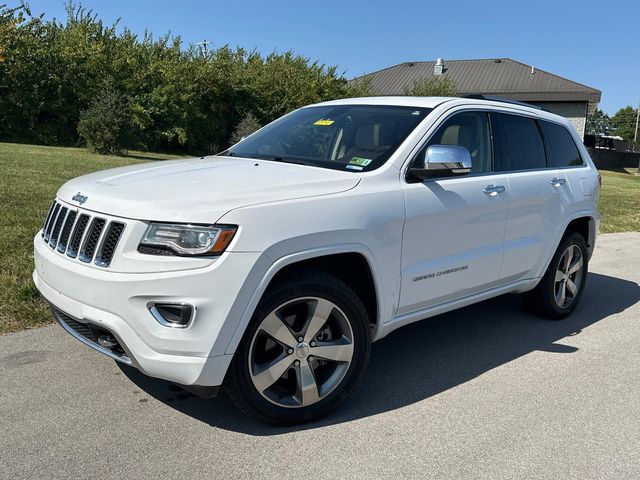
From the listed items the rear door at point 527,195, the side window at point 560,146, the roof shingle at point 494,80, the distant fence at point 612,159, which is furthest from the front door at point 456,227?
the distant fence at point 612,159

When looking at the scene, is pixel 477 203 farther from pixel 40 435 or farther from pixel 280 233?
pixel 40 435

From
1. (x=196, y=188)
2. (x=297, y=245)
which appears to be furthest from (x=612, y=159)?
(x=196, y=188)

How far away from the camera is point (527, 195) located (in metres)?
4.76

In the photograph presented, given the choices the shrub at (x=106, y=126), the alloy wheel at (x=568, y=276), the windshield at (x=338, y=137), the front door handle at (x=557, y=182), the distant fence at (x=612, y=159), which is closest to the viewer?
the windshield at (x=338, y=137)

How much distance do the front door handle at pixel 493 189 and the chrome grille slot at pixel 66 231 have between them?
2.73 meters

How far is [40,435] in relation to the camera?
10.3 feet

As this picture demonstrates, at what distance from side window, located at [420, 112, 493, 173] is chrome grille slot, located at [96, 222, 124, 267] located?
2.31 metres

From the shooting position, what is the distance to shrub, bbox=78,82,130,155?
1898 centimetres

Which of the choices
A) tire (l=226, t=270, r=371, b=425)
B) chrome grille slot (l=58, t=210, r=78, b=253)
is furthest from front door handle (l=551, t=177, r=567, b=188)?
chrome grille slot (l=58, t=210, r=78, b=253)

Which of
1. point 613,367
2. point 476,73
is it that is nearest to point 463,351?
point 613,367

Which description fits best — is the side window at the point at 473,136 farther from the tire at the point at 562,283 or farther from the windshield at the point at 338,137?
the tire at the point at 562,283

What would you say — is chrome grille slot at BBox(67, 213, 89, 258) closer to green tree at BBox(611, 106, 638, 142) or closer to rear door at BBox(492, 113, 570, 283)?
rear door at BBox(492, 113, 570, 283)

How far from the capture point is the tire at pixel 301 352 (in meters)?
3.17

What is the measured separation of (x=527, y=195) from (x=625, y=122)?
438 feet
